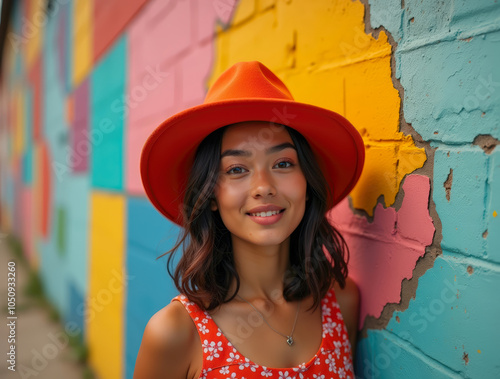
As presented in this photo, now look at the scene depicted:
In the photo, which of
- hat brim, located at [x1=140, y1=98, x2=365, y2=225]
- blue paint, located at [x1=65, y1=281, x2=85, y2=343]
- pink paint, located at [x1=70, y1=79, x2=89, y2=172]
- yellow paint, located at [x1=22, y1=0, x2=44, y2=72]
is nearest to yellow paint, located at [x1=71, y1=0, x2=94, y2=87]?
pink paint, located at [x1=70, y1=79, x2=89, y2=172]

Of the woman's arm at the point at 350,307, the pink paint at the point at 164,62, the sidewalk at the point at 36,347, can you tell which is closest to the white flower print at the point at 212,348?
the woman's arm at the point at 350,307

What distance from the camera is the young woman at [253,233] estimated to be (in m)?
1.30

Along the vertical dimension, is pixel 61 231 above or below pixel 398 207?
below

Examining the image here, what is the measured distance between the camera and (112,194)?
343 cm

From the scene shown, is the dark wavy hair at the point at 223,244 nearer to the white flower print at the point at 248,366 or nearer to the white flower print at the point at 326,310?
the white flower print at the point at 326,310

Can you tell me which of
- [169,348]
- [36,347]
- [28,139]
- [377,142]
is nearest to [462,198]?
[377,142]

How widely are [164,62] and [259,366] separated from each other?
6.34 ft

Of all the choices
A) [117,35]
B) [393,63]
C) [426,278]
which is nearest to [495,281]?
[426,278]

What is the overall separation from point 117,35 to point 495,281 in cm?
317

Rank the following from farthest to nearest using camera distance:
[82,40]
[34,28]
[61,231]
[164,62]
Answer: [34,28]
[61,231]
[82,40]
[164,62]

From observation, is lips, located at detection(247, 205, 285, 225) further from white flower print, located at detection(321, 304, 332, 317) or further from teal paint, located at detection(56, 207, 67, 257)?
teal paint, located at detection(56, 207, 67, 257)

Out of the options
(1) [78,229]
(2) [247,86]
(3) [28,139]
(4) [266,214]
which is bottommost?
(1) [78,229]

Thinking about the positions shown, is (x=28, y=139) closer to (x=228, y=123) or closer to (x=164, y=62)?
(x=164, y=62)

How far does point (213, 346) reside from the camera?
1.32m
